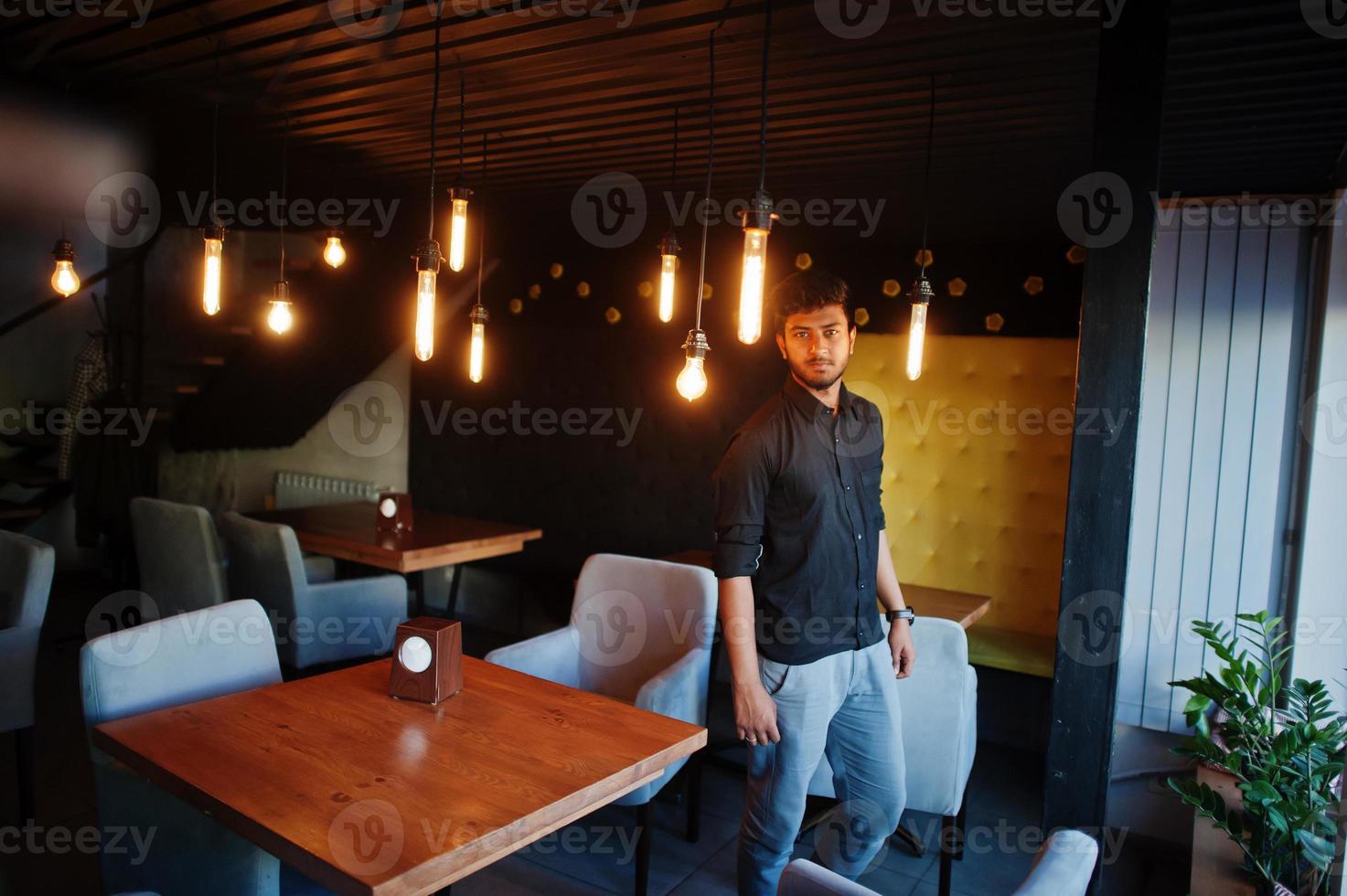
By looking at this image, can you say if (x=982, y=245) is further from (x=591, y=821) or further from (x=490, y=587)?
(x=490, y=587)

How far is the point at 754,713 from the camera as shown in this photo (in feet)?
7.24

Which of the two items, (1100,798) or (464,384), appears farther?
(464,384)

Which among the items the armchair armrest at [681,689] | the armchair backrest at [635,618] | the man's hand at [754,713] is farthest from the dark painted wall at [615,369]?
the man's hand at [754,713]

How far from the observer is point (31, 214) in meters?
4.95

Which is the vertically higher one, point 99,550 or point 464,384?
point 464,384

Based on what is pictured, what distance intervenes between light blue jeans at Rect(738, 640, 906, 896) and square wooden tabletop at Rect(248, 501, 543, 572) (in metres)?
2.24

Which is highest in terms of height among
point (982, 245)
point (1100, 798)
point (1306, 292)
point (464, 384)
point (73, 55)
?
point (73, 55)

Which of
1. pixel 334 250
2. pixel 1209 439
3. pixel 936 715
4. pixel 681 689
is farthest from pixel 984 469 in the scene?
pixel 334 250

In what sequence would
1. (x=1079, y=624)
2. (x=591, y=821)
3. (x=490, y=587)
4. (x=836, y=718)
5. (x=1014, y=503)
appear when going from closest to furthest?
(x=1079, y=624) → (x=836, y=718) → (x=591, y=821) → (x=1014, y=503) → (x=490, y=587)

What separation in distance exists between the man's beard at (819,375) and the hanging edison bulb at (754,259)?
A: 0.66ft

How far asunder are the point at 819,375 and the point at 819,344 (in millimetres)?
88

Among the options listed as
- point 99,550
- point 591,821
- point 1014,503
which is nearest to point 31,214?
point 99,550

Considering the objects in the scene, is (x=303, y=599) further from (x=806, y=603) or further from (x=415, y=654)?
(x=806, y=603)

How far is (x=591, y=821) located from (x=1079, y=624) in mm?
2114
